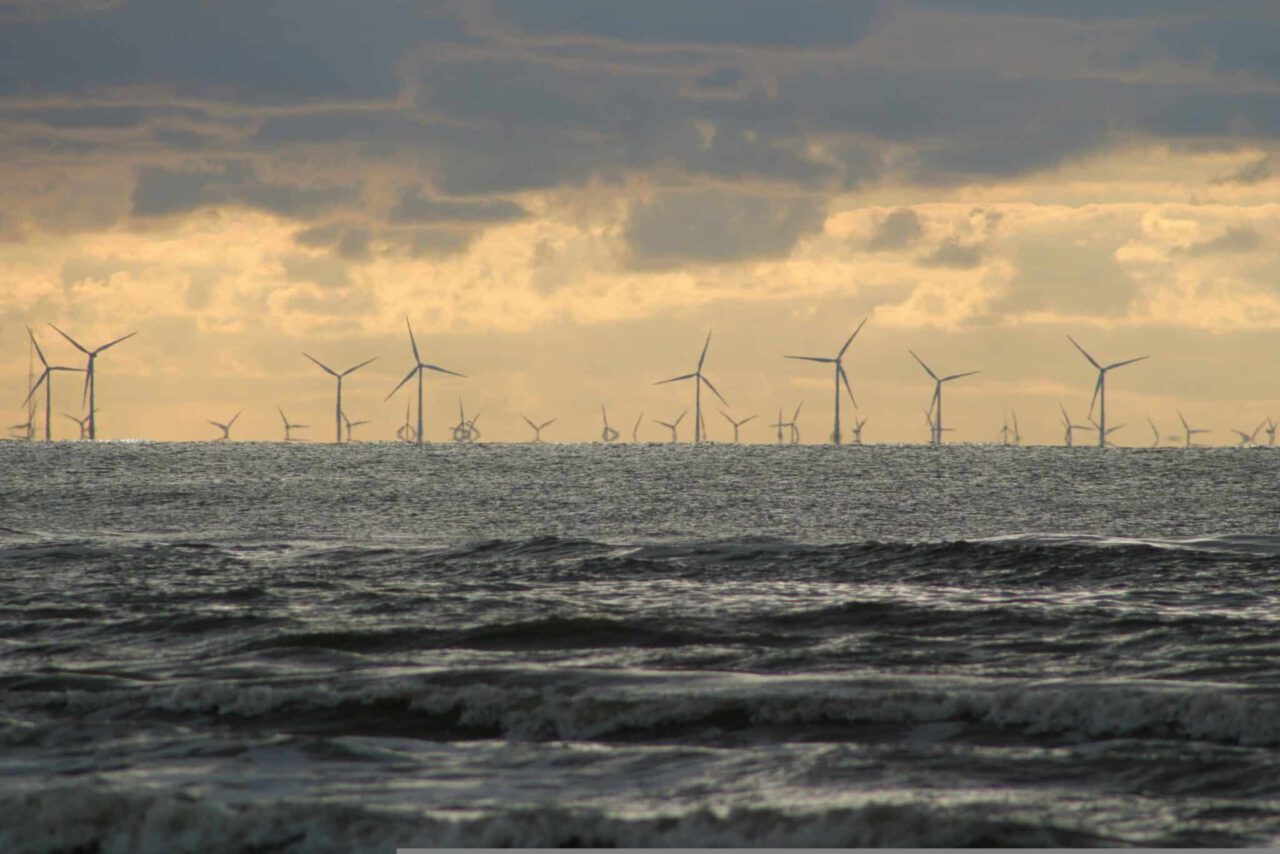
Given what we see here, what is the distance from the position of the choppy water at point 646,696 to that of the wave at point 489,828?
0.04 metres

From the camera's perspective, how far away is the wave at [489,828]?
13906mm

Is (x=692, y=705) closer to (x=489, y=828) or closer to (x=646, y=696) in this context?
(x=646, y=696)

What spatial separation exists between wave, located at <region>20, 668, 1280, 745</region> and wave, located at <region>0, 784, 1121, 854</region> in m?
3.96

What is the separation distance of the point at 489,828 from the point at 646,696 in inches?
258

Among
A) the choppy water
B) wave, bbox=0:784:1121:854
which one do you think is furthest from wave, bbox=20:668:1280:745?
wave, bbox=0:784:1121:854

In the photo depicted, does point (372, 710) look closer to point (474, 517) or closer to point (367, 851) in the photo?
point (367, 851)

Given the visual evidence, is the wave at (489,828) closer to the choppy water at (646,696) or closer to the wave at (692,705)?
the choppy water at (646,696)

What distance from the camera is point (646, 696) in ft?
67.7

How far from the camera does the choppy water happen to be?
14.5 meters

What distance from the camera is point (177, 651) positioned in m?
25.7

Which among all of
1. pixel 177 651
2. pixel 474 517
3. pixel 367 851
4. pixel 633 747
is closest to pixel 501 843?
pixel 367 851

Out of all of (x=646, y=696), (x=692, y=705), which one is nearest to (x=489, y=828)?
(x=692, y=705)

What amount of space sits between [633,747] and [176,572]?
26.1 m

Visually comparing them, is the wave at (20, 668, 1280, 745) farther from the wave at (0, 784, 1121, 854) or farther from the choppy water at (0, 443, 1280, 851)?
the wave at (0, 784, 1121, 854)
